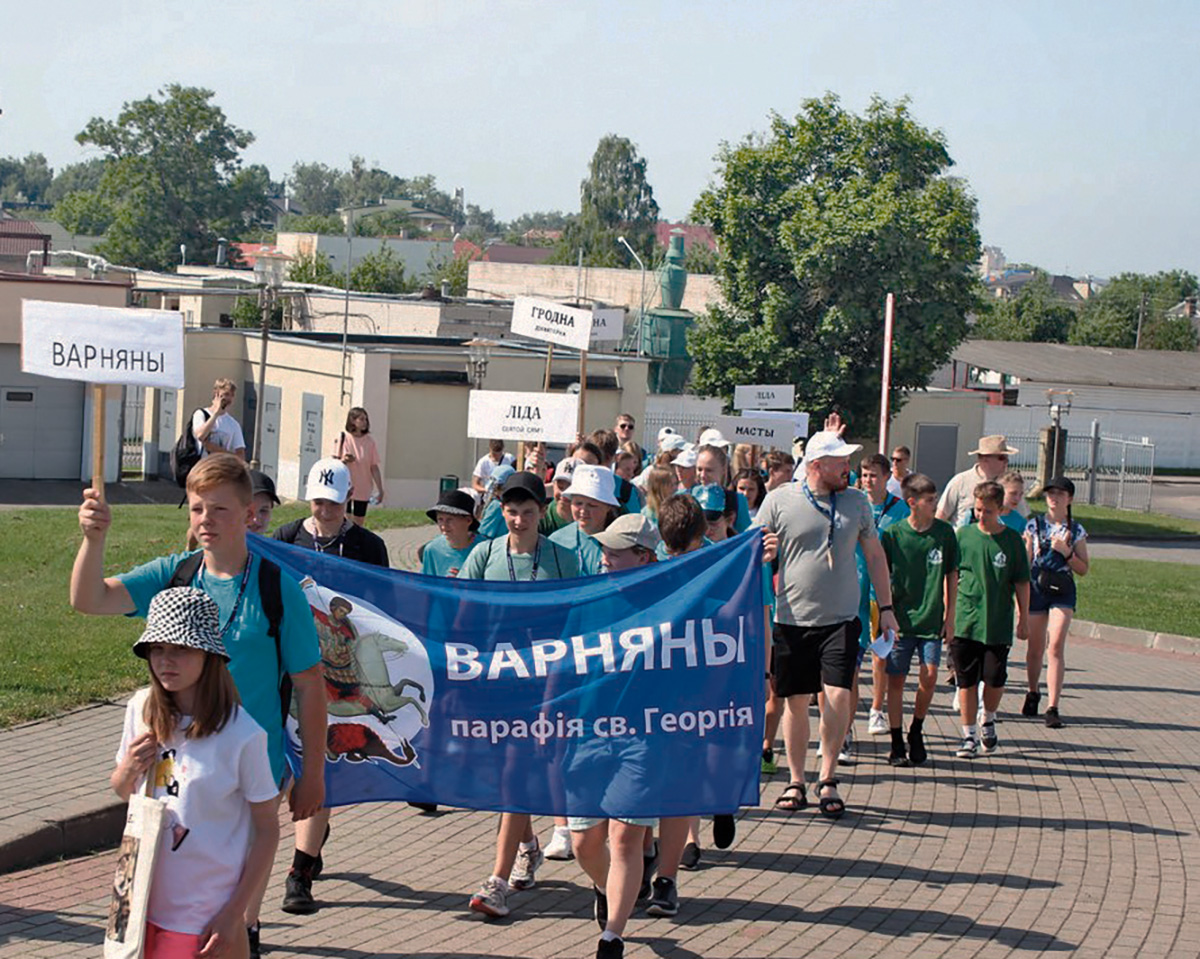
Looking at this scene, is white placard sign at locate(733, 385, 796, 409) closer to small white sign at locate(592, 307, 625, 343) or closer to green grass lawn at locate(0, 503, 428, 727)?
small white sign at locate(592, 307, 625, 343)

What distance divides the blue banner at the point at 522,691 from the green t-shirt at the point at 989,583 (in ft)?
14.2

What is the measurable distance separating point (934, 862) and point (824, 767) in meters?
0.92

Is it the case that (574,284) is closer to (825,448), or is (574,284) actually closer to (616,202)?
(616,202)

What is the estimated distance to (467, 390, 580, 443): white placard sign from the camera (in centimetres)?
1376

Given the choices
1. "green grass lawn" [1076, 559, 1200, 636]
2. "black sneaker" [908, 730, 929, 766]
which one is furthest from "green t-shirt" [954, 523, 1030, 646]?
"green grass lawn" [1076, 559, 1200, 636]

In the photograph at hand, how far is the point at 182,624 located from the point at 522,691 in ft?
8.98

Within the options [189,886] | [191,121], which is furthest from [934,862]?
[191,121]

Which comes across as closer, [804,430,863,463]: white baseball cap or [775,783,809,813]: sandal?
[804,430,863,463]: white baseball cap

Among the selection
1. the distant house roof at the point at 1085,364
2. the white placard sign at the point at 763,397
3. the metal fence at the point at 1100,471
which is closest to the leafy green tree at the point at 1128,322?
the distant house roof at the point at 1085,364

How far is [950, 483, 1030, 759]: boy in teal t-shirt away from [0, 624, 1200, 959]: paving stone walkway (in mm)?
394

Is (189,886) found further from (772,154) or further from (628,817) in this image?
(772,154)

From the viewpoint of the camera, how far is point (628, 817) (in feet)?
21.7

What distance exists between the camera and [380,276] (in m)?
82.3

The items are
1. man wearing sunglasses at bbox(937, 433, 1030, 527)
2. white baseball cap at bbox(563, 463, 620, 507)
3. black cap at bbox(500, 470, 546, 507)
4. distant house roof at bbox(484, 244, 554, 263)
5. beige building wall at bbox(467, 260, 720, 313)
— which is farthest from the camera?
distant house roof at bbox(484, 244, 554, 263)
